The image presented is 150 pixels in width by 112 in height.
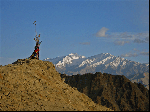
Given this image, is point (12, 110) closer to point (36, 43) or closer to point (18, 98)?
point (18, 98)

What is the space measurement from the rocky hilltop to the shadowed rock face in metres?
60.3

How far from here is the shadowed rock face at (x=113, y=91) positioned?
287 ft

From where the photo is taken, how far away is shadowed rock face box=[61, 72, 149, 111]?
3440 inches

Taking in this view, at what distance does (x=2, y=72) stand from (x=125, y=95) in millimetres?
79263

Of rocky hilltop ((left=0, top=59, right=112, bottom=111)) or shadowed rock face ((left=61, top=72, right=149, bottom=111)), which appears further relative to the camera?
shadowed rock face ((left=61, top=72, right=149, bottom=111))

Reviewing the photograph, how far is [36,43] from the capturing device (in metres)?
36.0

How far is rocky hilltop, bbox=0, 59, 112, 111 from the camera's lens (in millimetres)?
20828

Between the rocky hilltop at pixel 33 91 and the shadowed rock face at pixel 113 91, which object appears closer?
the rocky hilltop at pixel 33 91

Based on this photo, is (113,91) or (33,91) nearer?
(33,91)

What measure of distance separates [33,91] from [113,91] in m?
77.1

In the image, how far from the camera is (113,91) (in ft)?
314

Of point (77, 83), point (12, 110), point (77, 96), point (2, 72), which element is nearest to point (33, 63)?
point (2, 72)

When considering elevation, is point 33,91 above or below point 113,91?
below

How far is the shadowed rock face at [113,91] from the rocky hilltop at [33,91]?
60301 millimetres
